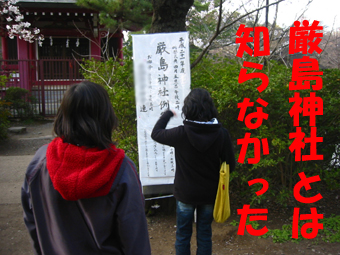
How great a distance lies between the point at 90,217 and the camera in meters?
1.41

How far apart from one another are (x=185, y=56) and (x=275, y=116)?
4.30 feet

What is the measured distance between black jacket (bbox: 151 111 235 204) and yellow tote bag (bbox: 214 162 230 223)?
0.24 ft

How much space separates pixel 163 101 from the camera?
359cm

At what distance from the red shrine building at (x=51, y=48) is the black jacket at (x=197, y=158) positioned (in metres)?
10.1

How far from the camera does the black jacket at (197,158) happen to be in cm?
244

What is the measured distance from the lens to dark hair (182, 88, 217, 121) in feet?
7.85

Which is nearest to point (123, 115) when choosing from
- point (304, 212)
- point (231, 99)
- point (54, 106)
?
point (231, 99)

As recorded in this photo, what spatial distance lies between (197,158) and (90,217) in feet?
4.04
